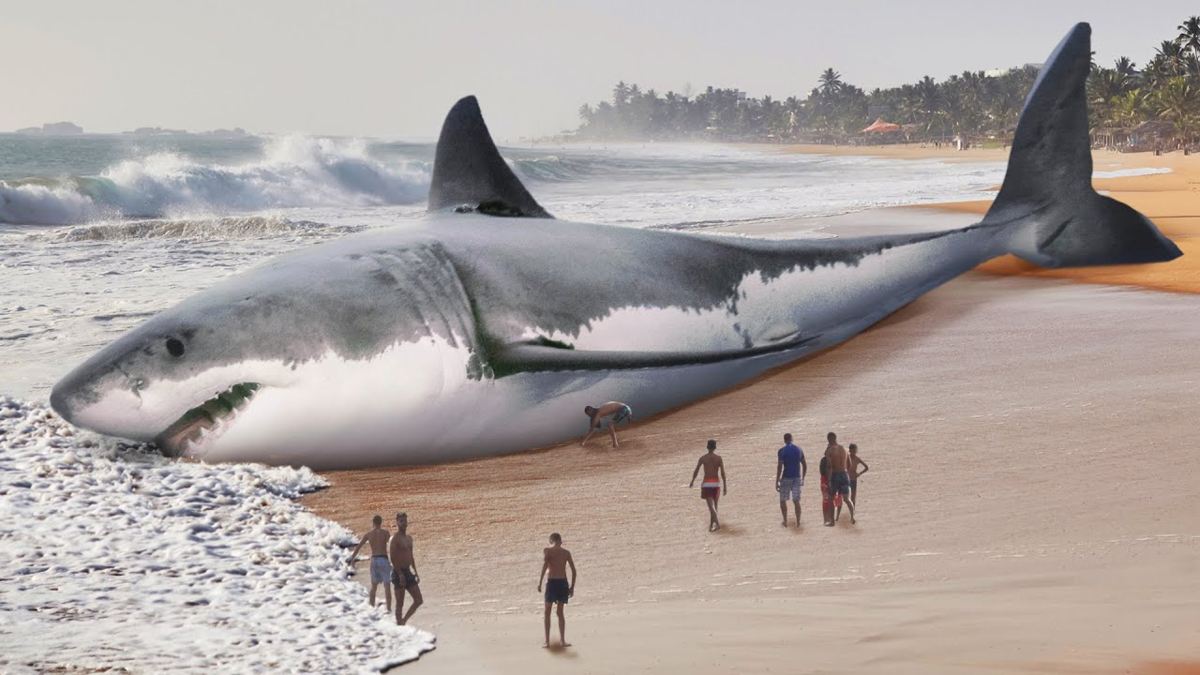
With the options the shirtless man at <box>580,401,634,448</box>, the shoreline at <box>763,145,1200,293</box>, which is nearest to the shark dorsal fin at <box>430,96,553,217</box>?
the shirtless man at <box>580,401,634,448</box>

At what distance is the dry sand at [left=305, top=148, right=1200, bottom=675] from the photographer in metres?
4.25

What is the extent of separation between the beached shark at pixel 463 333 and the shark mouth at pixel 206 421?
1cm

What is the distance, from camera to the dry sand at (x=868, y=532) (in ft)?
13.9

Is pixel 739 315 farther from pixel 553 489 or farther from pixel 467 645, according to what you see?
pixel 467 645

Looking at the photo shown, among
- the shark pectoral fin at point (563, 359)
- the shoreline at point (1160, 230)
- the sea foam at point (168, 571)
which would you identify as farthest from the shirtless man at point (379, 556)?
the shoreline at point (1160, 230)

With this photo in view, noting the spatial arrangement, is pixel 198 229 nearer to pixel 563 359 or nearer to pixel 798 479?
pixel 563 359

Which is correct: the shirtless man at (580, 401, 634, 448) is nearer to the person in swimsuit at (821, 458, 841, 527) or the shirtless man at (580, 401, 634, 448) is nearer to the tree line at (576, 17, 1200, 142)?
the person in swimsuit at (821, 458, 841, 527)

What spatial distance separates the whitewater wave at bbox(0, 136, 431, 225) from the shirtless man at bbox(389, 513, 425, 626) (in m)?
32.0

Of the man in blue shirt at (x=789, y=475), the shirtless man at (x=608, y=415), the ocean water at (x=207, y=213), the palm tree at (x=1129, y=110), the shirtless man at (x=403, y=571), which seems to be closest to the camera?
the shirtless man at (x=403, y=571)

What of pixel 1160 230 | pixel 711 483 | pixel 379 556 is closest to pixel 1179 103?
pixel 1160 230

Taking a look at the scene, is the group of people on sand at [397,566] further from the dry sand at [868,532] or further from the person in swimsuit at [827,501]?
the person in swimsuit at [827,501]

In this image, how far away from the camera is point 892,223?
23453mm

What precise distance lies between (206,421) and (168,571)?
116cm

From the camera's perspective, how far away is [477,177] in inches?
329
